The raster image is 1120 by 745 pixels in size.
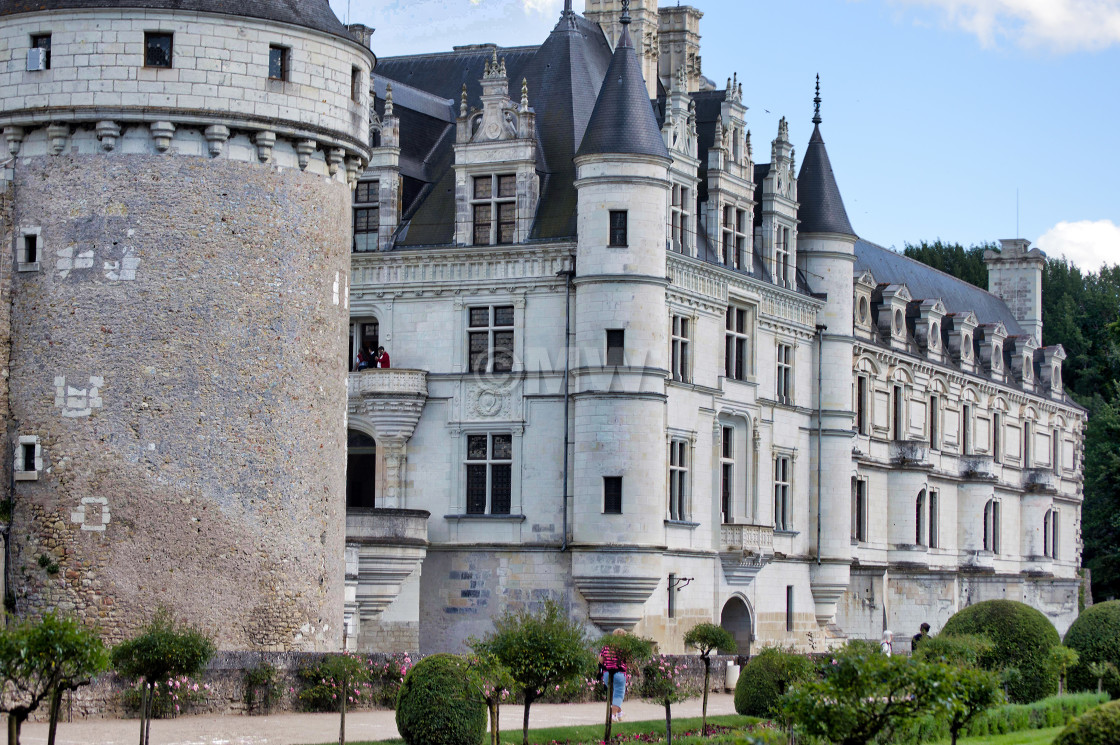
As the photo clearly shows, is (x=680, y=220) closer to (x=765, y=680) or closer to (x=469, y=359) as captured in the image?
(x=469, y=359)

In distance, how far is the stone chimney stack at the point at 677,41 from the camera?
51.8 metres

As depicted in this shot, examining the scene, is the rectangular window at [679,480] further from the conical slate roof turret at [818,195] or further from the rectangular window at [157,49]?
the rectangular window at [157,49]

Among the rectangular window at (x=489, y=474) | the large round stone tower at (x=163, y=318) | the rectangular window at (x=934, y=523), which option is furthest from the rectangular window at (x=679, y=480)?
the rectangular window at (x=934, y=523)

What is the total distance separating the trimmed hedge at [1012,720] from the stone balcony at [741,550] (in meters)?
13.3

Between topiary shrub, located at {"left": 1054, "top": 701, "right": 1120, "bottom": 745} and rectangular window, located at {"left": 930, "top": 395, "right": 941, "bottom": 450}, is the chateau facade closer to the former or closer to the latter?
rectangular window, located at {"left": 930, "top": 395, "right": 941, "bottom": 450}

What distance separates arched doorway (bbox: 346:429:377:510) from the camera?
4631 cm

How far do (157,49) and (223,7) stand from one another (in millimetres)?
1210

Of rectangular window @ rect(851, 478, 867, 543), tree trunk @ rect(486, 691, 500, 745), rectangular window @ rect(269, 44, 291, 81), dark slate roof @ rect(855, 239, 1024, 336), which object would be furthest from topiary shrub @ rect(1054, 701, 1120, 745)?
dark slate roof @ rect(855, 239, 1024, 336)

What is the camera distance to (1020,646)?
33.5 metres

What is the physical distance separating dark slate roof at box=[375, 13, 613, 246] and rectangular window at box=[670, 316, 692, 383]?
3.56 m

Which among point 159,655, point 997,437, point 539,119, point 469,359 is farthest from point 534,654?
point 997,437

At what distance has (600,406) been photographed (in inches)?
1656

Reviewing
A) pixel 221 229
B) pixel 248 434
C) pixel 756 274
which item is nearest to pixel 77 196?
pixel 221 229

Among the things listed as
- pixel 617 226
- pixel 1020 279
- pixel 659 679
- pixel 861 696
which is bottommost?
pixel 659 679
